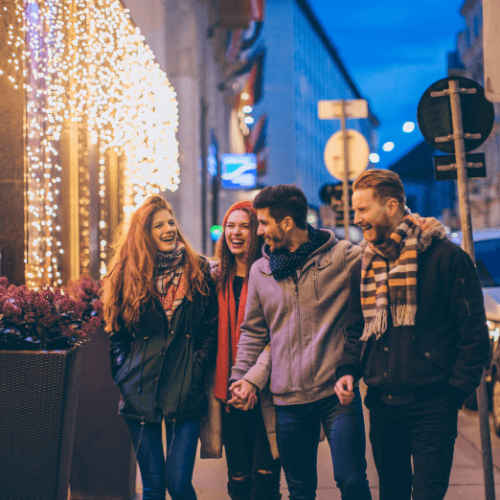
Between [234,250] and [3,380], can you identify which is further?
[234,250]

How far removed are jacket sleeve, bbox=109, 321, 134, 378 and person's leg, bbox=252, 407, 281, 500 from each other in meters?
0.81

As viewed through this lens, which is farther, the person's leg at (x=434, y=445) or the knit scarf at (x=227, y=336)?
the knit scarf at (x=227, y=336)

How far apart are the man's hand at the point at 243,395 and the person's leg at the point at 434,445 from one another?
810 mm

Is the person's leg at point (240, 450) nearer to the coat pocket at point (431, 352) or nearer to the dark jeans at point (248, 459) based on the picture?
the dark jeans at point (248, 459)

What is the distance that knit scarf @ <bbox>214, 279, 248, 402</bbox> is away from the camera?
3.51 meters

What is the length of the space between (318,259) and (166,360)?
3.12 feet

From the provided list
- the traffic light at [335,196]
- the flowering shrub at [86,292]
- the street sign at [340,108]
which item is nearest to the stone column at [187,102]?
the traffic light at [335,196]

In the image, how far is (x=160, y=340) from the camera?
337cm

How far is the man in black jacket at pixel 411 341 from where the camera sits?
2.75m

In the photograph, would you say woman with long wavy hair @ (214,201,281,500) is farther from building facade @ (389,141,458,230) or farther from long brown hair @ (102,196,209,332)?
building facade @ (389,141,458,230)

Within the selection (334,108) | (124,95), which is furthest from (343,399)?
(334,108)

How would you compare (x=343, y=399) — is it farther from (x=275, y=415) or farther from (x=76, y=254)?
(x=76, y=254)

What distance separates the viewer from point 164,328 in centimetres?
339

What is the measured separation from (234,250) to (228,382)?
2.41 ft
